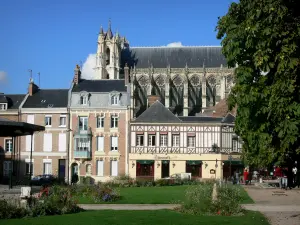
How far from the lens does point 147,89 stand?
71.2m

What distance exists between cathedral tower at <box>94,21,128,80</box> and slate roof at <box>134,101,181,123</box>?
30.5 meters

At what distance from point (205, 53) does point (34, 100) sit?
3330cm

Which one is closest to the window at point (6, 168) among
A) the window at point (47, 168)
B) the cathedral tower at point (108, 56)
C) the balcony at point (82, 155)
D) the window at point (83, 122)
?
the window at point (47, 168)

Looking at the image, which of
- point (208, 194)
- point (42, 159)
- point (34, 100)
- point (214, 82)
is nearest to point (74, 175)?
point (42, 159)

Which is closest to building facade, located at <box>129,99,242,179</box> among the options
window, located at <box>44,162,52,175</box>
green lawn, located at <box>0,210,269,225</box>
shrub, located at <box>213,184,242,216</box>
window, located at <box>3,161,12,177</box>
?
window, located at <box>44,162,52,175</box>

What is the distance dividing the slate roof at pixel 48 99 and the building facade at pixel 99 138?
148 centimetres

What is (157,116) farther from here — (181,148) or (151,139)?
(181,148)

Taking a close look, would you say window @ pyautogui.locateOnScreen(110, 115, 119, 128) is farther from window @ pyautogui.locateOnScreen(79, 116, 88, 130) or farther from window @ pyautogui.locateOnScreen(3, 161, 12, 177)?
window @ pyautogui.locateOnScreen(3, 161, 12, 177)

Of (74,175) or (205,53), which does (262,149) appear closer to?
(74,175)

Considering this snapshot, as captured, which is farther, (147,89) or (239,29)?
(147,89)

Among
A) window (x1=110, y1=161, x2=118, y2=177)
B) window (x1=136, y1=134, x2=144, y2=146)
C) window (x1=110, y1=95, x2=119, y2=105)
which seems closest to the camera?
window (x1=136, y1=134, x2=144, y2=146)

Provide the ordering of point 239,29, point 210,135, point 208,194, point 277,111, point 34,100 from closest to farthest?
point 277,111 < point 239,29 < point 208,194 < point 210,135 < point 34,100

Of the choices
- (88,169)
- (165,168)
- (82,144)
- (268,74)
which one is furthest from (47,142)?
(268,74)

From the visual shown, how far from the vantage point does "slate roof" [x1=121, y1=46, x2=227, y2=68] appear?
73500mm
